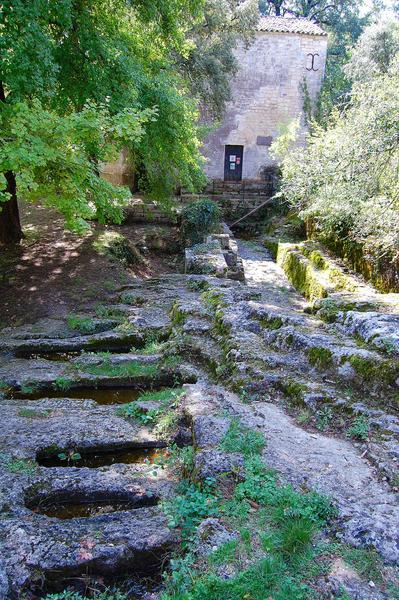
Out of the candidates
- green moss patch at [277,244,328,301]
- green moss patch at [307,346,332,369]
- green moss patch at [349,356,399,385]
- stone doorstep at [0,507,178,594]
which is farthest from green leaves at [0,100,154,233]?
green moss patch at [277,244,328,301]

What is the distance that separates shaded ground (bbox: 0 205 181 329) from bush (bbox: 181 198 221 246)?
95 cm

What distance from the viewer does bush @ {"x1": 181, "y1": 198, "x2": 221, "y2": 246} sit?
1575 centimetres

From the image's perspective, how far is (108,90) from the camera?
365 inches

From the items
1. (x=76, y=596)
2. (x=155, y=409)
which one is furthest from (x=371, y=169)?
(x=76, y=596)

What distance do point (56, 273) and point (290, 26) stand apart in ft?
70.9

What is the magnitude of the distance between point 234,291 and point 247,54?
21495mm

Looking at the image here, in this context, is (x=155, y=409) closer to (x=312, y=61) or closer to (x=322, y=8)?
(x=312, y=61)

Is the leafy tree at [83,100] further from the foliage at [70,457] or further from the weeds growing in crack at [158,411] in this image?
the foliage at [70,457]

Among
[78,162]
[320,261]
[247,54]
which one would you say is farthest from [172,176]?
[247,54]

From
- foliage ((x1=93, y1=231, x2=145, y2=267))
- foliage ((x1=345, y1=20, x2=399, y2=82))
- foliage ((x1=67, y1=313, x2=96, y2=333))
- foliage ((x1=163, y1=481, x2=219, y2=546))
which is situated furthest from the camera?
foliage ((x1=345, y1=20, x2=399, y2=82))

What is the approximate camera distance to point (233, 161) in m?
27.2

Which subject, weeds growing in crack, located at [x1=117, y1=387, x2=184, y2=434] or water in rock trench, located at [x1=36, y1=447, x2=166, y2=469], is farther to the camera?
weeds growing in crack, located at [x1=117, y1=387, x2=184, y2=434]

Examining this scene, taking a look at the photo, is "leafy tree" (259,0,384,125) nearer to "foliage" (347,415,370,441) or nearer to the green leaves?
the green leaves

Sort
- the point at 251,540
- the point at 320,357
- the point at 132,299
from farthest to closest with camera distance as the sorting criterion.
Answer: the point at 132,299 < the point at 320,357 < the point at 251,540
